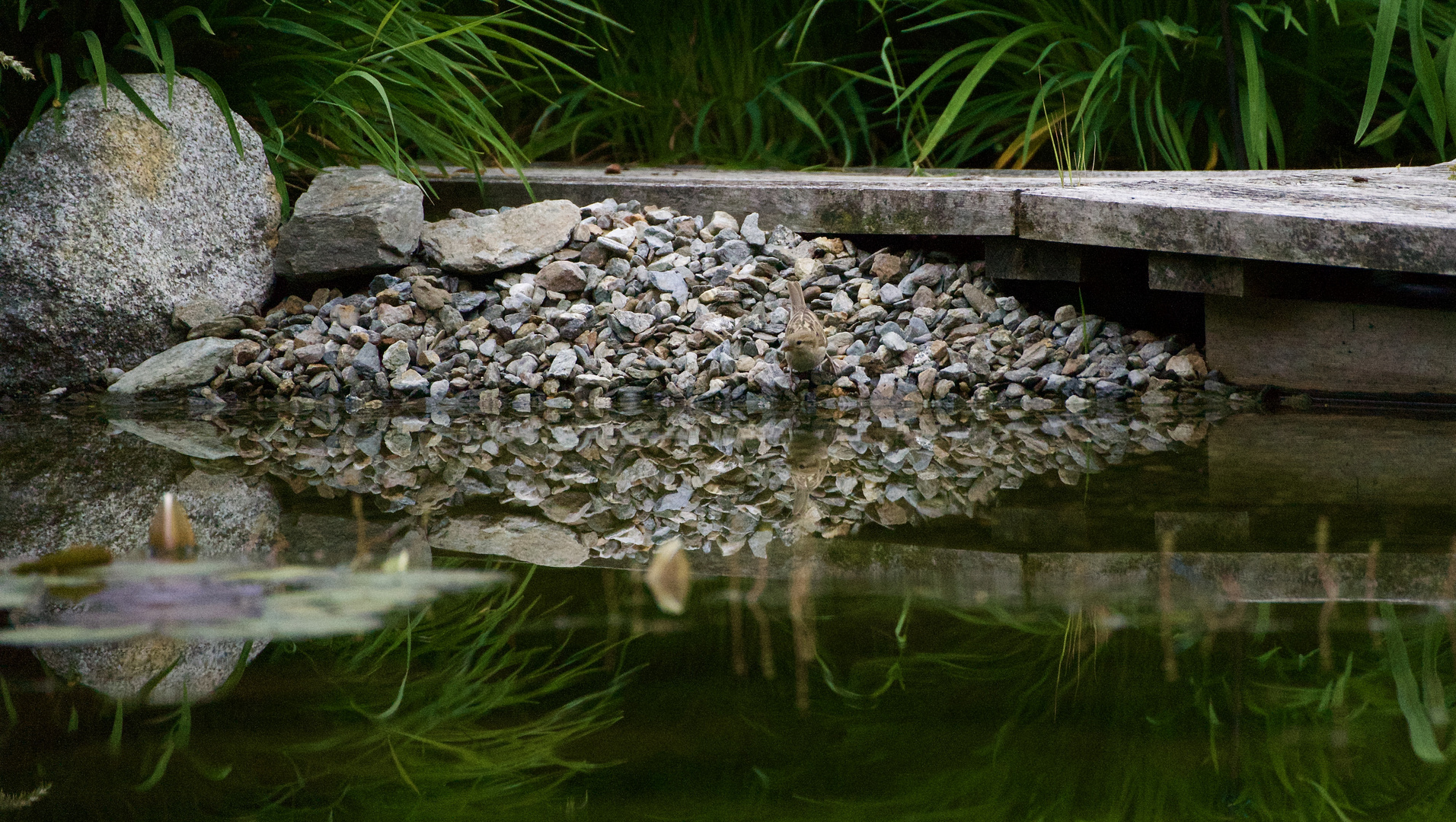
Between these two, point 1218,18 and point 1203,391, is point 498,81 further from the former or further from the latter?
point 1203,391

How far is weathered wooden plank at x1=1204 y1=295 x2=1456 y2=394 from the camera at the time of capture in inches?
99.0

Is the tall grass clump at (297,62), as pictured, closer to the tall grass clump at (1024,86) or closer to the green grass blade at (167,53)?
the green grass blade at (167,53)

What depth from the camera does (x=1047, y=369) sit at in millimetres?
2871

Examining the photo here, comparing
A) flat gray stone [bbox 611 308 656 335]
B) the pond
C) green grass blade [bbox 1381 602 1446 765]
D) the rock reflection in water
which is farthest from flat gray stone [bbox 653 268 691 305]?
green grass blade [bbox 1381 602 1446 765]

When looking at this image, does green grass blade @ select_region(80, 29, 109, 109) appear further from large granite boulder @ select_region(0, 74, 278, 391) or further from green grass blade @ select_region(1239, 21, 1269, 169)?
green grass blade @ select_region(1239, 21, 1269, 169)

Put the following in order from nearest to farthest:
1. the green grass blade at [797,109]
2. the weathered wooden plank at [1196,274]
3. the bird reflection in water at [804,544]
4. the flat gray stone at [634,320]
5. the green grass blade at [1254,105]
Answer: the bird reflection in water at [804,544], the weathered wooden plank at [1196,274], the flat gray stone at [634,320], the green grass blade at [1254,105], the green grass blade at [797,109]

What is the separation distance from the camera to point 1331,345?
8.70 ft

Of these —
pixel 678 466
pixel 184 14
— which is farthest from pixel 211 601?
pixel 184 14

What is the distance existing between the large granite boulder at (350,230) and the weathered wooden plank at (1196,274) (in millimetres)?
1765

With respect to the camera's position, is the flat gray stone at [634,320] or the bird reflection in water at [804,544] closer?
the bird reflection in water at [804,544]

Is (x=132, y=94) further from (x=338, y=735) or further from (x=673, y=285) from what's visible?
(x=338, y=735)

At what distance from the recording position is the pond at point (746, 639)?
3.31ft

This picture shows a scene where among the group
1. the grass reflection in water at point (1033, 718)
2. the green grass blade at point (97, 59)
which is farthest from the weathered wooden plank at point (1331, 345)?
the green grass blade at point (97, 59)

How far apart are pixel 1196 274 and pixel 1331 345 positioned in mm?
300
